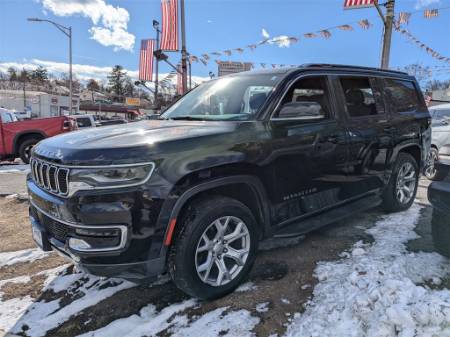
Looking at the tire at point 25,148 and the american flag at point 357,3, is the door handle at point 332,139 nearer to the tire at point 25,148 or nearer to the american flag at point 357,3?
the american flag at point 357,3

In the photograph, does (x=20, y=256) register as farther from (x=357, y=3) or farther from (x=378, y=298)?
(x=357, y=3)

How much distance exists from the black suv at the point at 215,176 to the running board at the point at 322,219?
0.02 metres

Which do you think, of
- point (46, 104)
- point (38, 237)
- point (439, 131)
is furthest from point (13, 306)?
point (46, 104)

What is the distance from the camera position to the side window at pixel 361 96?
13.9 feet

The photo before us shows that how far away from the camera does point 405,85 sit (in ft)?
17.5

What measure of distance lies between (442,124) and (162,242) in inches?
344

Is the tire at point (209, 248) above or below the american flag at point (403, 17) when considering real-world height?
below

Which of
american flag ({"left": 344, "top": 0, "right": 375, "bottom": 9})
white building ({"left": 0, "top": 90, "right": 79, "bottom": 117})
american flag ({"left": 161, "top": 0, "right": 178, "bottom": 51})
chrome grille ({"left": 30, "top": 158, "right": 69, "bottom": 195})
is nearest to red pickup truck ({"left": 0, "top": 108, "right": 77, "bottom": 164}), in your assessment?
american flag ({"left": 161, "top": 0, "right": 178, "bottom": 51})

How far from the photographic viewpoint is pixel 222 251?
312 centimetres

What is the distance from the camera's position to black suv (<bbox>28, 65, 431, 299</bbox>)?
2613mm

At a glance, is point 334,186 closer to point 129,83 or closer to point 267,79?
point 267,79

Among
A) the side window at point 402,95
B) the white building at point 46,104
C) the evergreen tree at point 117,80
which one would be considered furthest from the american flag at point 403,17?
the evergreen tree at point 117,80

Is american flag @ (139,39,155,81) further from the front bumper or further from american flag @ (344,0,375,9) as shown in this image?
the front bumper

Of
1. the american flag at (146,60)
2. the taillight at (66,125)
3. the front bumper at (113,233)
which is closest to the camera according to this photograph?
the front bumper at (113,233)
